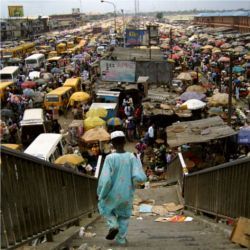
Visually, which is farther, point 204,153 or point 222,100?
point 222,100

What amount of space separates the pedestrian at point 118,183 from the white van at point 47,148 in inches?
312

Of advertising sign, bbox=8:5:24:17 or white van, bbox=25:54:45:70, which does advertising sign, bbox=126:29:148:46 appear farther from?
advertising sign, bbox=8:5:24:17

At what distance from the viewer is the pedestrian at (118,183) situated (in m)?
4.53

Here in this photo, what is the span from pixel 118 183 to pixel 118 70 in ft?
68.4

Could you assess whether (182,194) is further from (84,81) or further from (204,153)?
(84,81)

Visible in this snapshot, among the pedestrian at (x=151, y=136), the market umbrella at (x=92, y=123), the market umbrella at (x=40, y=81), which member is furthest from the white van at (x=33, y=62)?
the pedestrian at (x=151, y=136)

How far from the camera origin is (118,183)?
15.1ft

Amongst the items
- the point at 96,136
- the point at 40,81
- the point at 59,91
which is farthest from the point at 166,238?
the point at 40,81

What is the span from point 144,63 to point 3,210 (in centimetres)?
2234

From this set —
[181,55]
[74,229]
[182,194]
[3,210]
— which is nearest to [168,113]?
[182,194]

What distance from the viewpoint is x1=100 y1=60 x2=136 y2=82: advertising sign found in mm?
24872

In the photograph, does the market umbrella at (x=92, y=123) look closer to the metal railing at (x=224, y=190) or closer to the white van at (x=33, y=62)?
the metal railing at (x=224, y=190)

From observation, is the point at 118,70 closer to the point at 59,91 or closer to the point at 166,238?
the point at 59,91

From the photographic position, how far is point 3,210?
328 centimetres
